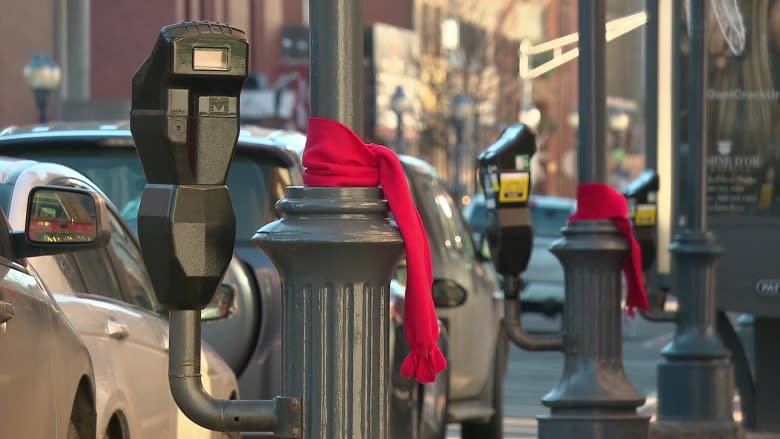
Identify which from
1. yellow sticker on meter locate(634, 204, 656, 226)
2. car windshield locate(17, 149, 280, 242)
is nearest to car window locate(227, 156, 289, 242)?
car windshield locate(17, 149, 280, 242)

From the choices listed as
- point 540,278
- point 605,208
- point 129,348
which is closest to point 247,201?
point 605,208

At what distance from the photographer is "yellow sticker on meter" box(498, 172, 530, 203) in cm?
973

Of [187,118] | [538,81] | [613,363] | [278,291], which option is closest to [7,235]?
[187,118]

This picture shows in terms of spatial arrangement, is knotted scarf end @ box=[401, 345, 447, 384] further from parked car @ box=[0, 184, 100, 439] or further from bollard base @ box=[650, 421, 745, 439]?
bollard base @ box=[650, 421, 745, 439]

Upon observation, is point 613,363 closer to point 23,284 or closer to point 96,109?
point 23,284

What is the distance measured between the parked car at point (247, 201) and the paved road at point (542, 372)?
470cm

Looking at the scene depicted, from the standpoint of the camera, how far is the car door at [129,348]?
19.6 feet

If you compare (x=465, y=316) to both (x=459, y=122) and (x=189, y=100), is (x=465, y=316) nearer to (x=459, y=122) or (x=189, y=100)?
(x=189, y=100)

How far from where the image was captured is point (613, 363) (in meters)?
9.52

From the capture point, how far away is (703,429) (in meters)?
11.8

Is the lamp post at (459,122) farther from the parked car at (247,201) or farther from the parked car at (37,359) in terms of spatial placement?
the parked car at (37,359)

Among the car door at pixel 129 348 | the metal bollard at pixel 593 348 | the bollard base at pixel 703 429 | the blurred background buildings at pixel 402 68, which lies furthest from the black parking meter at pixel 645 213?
the car door at pixel 129 348

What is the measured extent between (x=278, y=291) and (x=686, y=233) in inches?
161

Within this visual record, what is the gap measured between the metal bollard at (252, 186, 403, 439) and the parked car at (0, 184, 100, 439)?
0.54 meters
